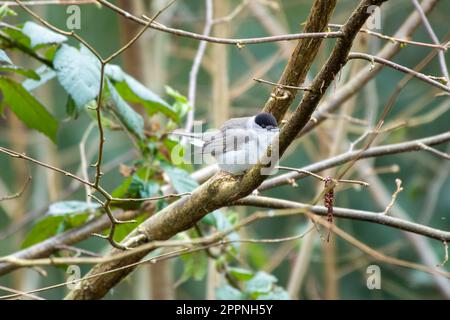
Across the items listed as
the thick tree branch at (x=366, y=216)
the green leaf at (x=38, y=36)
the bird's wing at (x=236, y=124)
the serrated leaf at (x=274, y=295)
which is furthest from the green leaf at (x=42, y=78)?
the serrated leaf at (x=274, y=295)

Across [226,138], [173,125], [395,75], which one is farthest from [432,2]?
[395,75]

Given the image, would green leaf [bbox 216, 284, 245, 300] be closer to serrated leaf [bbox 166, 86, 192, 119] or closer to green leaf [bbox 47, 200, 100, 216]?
green leaf [bbox 47, 200, 100, 216]

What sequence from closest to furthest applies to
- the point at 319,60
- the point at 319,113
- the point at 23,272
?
the point at 319,113, the point at 23,272, the point at 319,60

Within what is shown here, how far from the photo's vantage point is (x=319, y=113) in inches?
128

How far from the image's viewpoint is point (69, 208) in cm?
296

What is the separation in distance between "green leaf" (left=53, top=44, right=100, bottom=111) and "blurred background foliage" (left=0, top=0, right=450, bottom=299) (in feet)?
5.09

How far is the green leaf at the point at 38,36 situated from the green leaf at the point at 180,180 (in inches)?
29.1

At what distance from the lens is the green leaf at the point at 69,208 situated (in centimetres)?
292

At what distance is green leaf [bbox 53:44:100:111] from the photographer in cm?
260

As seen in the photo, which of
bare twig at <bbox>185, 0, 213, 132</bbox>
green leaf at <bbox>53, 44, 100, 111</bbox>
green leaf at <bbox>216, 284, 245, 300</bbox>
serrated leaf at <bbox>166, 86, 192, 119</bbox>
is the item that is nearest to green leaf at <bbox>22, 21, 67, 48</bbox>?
green leaf at <bbox>53, 44, 100, 111</bbox>

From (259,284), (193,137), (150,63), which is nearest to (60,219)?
(193,137)

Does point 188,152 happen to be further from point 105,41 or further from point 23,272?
point 105,41
